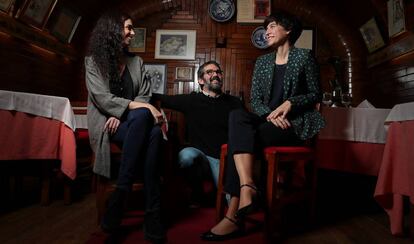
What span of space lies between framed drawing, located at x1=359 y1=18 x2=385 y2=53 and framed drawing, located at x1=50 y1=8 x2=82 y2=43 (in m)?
3.45

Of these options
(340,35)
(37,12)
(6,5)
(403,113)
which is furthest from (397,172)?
(37,12)

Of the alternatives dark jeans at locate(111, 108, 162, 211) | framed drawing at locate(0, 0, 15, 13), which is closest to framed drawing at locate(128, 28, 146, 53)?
framed drawing at locate(0, 0, 15, 13)

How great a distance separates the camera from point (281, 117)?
5.43ft

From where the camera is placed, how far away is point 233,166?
157 centimetres

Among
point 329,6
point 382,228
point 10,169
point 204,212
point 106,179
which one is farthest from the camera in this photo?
point 329,6

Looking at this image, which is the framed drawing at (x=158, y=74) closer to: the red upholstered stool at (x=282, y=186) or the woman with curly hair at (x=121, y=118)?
the woman with curly hair at (x=121, y=118)

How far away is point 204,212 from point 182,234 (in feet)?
1.56

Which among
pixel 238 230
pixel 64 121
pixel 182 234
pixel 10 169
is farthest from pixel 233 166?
pixel 10 169

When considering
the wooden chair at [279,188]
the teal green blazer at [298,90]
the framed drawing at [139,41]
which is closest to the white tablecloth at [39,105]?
the wooden chair at [279,188]

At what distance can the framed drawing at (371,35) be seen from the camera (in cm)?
357

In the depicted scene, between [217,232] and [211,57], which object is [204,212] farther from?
[211,57]

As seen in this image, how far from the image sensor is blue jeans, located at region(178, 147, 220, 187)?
2061mm

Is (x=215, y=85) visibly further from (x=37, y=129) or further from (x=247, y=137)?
(x=37, y=129)

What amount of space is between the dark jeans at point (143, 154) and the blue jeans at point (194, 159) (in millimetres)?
549
